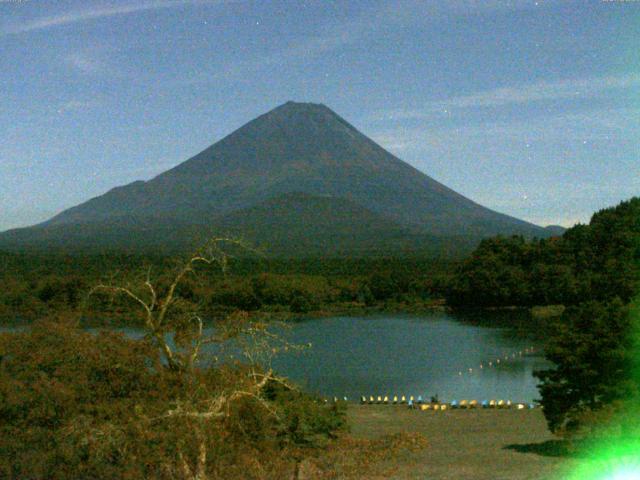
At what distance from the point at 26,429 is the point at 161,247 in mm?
80035

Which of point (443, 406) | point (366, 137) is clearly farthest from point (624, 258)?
point (366, 137)

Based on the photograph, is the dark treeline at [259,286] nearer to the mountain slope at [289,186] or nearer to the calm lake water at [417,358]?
the calm lake water at [417,358]

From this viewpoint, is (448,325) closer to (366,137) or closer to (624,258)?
(624,258)

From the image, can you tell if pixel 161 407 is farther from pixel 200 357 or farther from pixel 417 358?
pixel 417 358

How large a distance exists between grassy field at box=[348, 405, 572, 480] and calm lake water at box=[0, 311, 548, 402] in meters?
2.24

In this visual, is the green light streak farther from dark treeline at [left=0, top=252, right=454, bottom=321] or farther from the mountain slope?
the mountain slope

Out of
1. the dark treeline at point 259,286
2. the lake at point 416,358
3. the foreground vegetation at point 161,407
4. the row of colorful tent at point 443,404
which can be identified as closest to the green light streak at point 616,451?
the foreground vegetation at point 161,407

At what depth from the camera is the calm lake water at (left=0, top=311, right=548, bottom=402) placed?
899 inches

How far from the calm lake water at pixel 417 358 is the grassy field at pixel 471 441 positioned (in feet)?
7.36

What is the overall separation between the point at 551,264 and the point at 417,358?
64.3ft

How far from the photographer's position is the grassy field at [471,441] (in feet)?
29.5

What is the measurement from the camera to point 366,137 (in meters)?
161

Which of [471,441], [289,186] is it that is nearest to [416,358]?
[471,441]

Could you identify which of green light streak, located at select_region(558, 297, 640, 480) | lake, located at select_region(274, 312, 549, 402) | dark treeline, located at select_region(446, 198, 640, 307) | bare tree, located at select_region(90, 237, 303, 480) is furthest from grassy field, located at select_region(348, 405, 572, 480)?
dark treeline, located at select_region(446, 198, 640, 307)
